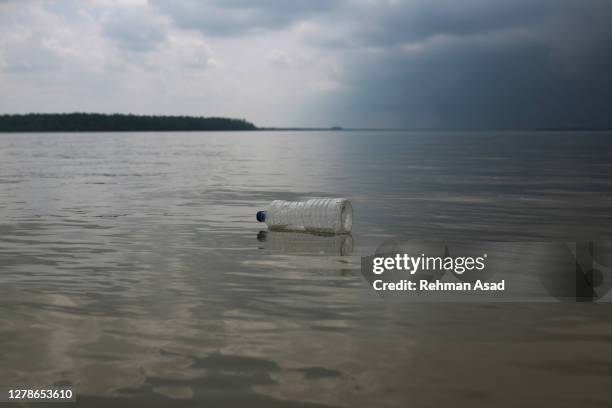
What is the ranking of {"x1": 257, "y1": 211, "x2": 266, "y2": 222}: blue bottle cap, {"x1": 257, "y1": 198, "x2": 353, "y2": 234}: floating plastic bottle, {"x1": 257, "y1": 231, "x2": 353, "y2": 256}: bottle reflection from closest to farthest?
{"x1": 257, "y1": 231, "x2": 353, "y2": 256}: bottle reflection → {"x1": 257, "y1": 198, "x2": 353, "y2": 234}: floating plastic bottle → {"x1": 257, "y1": 211, "x2": 266, "y2": 222}: blue bottle cap

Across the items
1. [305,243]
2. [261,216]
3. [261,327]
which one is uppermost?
[261,216]

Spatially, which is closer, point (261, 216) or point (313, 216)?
point (313, 216)

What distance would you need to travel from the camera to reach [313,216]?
14852 mm

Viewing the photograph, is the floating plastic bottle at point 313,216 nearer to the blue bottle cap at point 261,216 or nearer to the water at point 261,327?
the blue bottle cap at point 261,216

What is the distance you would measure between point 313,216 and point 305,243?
1612mm

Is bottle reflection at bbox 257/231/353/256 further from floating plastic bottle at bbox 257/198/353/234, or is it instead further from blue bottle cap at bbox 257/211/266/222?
blue bottle cap at bbox 257/211/266/222

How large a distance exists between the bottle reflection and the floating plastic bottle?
0.26 metres

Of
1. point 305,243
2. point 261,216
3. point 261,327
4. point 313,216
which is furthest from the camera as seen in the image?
point 261,216

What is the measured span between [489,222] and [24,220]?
458 inches

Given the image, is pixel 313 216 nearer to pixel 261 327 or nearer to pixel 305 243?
pixel 305 243

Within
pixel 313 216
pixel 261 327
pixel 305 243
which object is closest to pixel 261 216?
pixel 313 216

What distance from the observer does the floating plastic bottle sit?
1438 cm

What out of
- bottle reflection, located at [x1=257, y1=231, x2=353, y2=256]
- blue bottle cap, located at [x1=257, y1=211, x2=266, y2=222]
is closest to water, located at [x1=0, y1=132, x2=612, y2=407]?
bottle reflection, located at [x1=257, y1=231, x2=353, y2=256]

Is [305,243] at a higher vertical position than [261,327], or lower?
higher
